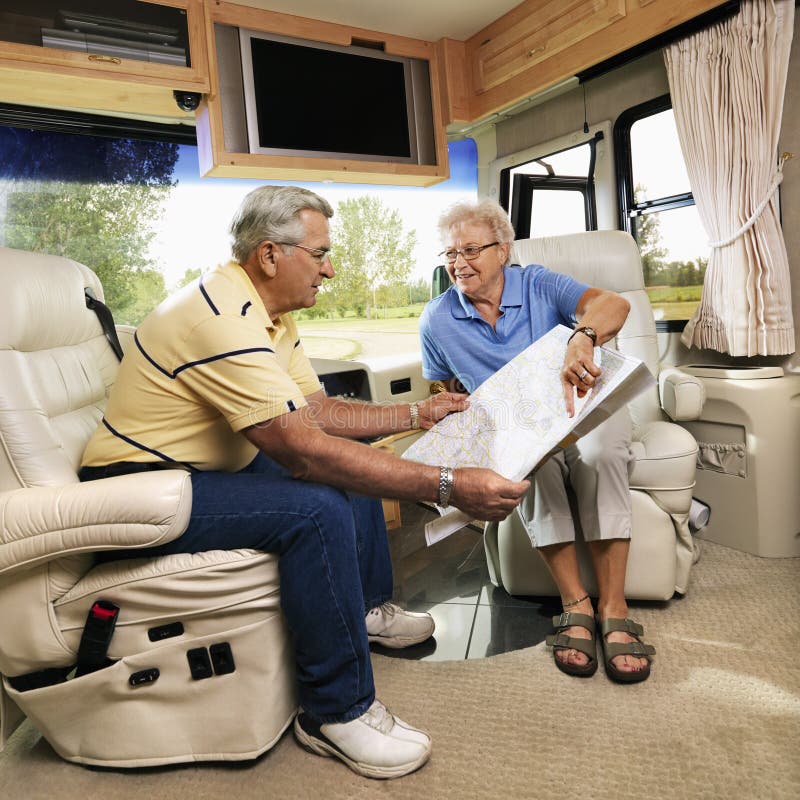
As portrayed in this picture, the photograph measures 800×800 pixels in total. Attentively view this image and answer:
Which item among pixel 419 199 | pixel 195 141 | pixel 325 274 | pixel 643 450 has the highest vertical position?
pixel 195 141

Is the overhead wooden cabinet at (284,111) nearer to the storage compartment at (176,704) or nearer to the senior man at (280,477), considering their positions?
the senior man at (280,477)

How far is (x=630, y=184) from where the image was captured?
10.00 feet

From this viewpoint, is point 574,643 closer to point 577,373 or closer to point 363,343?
point 577,373

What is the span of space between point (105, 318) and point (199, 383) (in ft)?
2.03

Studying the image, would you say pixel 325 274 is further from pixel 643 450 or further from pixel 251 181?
pixel 251 181

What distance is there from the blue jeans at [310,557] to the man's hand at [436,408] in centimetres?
47

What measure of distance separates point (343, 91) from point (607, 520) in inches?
90.6

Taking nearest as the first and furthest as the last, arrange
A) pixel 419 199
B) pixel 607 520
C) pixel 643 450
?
pixel 607 520 → pixel 643 450 → pixel 419 199

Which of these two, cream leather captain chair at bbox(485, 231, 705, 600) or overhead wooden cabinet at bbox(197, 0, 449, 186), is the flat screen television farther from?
cream leather captain chair at bbox(485, 231, 705, 600)

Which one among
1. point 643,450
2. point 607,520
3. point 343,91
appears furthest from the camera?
point 343,91

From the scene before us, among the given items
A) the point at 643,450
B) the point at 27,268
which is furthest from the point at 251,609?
the point at 643,450

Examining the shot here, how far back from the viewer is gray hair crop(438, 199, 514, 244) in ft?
6.48

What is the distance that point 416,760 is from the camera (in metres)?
1.32

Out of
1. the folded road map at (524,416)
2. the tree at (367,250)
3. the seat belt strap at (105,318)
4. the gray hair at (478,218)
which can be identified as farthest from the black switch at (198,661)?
the tree at (367,250)
